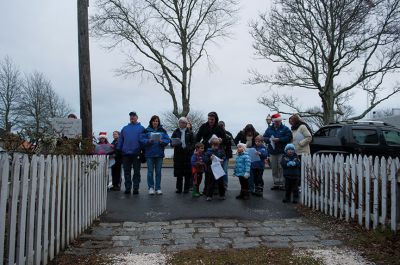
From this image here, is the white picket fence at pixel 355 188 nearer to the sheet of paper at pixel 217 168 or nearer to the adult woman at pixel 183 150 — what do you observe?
the sheet of paper at pixel 217 168


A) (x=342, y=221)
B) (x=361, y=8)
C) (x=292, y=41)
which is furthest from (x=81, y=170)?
(x=292, y=41)

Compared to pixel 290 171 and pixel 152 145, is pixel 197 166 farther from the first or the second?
pixel 290 171

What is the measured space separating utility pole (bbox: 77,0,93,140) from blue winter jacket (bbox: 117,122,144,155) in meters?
1.59

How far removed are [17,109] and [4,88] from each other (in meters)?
2.53

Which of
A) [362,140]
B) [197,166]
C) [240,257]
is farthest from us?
[362,140]

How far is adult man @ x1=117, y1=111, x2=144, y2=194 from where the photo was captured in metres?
9.33

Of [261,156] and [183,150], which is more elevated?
[183,150]

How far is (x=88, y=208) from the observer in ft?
21.3

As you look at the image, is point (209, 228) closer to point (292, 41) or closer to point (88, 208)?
point (88, 208)

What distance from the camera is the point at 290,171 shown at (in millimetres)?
8328

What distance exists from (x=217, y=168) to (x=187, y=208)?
1.22 metres

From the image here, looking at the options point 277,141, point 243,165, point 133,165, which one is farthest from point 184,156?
point 277,141

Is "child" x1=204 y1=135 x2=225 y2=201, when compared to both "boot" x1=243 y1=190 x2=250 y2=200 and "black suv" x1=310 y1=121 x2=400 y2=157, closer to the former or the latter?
"boot" x1=243 y1=190 x2=250 y2=200

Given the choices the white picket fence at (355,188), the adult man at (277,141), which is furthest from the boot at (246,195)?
the adult man at (277,141)
